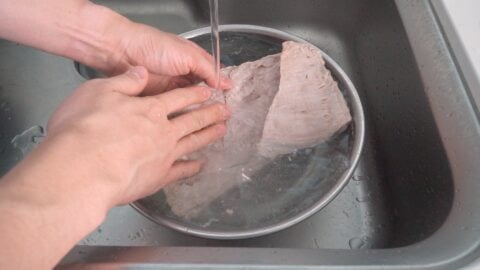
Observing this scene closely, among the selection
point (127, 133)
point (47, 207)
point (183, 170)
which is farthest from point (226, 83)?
point (47, 207)

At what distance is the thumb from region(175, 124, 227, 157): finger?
9 cm

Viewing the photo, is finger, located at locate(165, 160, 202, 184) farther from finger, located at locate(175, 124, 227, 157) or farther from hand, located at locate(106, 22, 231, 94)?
hand, located at locate(106, 22, 231, 94)

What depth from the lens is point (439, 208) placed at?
605mm

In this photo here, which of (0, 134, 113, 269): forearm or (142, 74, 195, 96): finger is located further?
(142, 74, 195, 96): finger

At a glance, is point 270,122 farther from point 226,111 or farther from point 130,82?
point 130,82

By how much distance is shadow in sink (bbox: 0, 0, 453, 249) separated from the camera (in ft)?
2.24

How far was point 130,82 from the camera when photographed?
58 cm

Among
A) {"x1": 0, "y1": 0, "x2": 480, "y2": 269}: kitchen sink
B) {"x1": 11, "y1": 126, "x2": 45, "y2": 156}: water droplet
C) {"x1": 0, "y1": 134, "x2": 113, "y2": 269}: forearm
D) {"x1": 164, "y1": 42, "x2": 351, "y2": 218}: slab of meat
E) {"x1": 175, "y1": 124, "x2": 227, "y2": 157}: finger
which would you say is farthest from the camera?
{"x1": 11, "y1": 126, "x2": 45, "y2": 156}: water droplet

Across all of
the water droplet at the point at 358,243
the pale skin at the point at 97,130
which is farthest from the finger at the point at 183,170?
Result: the water droplet at the point at 358,243

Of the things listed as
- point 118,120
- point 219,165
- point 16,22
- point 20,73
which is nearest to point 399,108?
point 219,165

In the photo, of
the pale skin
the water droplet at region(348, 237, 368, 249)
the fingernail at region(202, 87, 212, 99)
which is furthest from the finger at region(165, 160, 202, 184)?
the water droplet at region(348, 237, 368, 249)

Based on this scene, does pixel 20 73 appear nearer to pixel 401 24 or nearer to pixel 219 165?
pixel 219 165

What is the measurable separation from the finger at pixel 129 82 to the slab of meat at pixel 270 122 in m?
0.18

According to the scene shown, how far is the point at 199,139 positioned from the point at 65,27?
26cm
